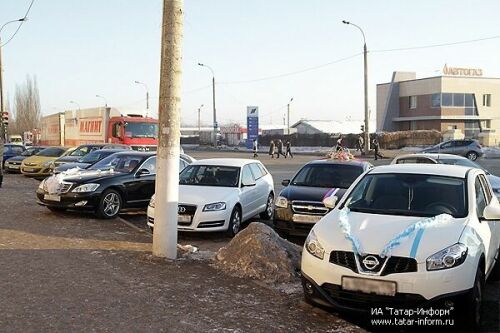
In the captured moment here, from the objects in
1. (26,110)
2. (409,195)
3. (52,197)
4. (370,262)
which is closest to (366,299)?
(370,262)

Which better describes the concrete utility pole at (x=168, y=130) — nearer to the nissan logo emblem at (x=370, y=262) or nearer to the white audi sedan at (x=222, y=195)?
the white audi sedan at (x=222, y=195)

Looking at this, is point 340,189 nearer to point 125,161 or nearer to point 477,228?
point 477,228

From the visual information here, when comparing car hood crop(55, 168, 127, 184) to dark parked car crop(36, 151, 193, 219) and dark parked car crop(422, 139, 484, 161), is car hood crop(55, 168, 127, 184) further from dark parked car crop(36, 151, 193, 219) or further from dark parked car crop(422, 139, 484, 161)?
dark parked car crop(422, 139, 484, 161)

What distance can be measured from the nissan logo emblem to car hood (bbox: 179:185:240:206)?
4.99 metres

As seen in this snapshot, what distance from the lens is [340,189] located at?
9992mm

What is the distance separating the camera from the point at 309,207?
937 centimetres

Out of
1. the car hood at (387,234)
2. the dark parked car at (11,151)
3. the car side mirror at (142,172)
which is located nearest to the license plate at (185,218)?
the car side mirror at (142,172)

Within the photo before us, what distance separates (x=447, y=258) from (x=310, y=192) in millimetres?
5005

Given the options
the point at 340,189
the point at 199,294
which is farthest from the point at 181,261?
the point at 340,189

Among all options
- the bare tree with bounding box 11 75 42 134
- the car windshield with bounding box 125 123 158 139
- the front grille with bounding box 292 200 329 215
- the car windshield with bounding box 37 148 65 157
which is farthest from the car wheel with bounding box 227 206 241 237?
→ the bare tree with bounding box 11 75 42 134

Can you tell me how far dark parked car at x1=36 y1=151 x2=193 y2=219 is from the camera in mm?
11266

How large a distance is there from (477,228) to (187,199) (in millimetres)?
5359

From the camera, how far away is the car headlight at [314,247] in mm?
5236

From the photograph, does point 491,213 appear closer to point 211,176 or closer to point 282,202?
point 282,202
